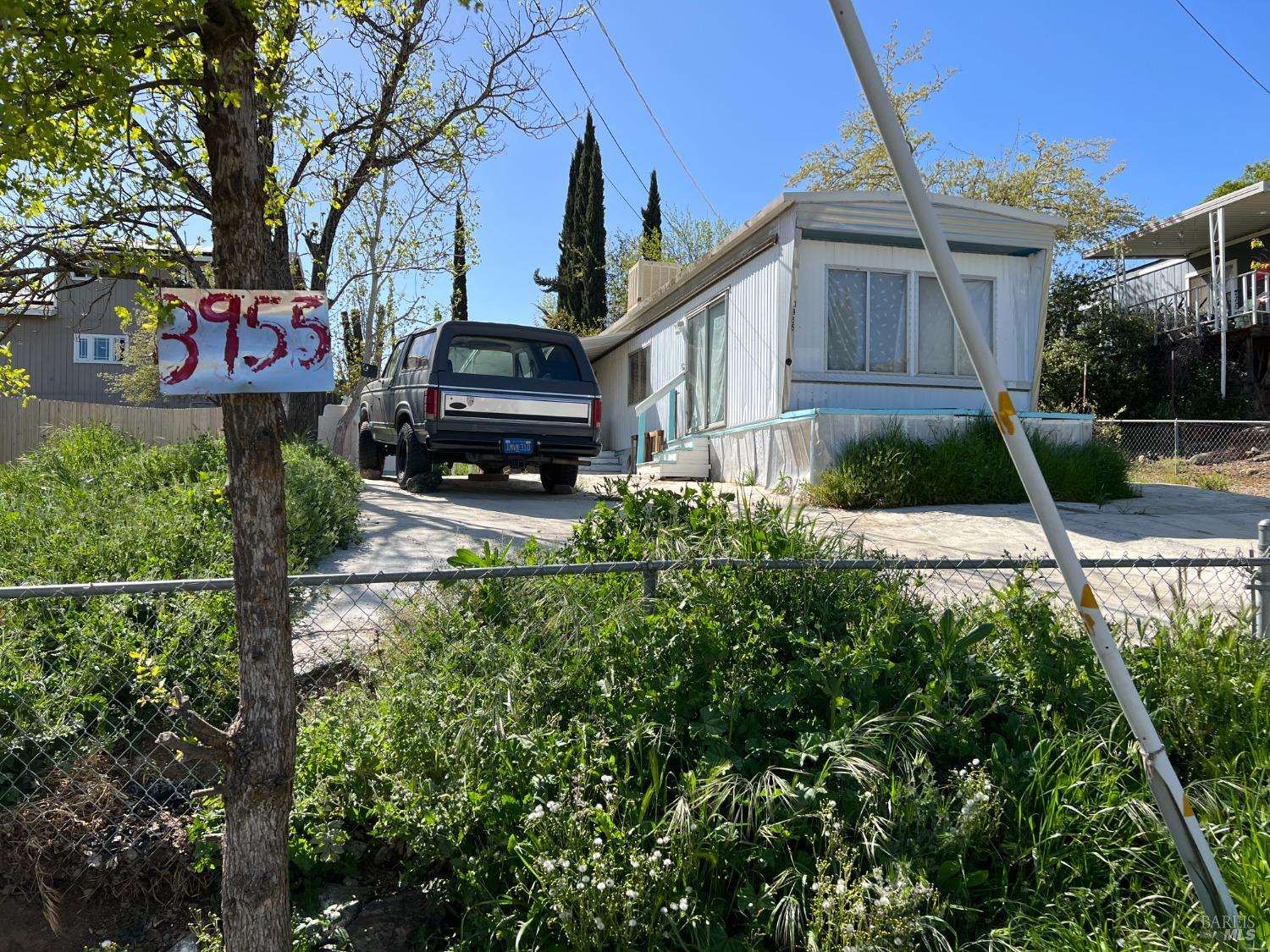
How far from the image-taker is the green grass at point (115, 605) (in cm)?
337

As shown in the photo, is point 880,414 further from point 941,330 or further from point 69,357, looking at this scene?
point 69,357

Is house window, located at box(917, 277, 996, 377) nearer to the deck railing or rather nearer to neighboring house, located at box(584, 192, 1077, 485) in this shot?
neighboring house, located at box(584, 192, 1077, 485)

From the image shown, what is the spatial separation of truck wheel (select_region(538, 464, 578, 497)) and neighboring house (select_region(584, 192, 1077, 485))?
2.25 meters

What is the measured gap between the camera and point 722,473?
520 inches

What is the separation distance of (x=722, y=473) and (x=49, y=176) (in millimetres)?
11111

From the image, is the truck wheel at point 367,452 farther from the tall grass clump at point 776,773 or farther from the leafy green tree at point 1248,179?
the leafy green tree at point 1248,179

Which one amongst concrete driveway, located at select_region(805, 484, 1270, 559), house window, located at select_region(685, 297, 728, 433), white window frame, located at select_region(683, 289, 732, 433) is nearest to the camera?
concrete driveway, located at select_region(805, 484, 1270, 559)

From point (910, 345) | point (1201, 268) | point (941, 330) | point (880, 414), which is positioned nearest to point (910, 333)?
point (910, 345)

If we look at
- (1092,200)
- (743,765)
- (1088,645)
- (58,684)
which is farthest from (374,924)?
(1092,200)

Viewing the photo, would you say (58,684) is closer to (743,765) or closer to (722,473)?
(743,765)

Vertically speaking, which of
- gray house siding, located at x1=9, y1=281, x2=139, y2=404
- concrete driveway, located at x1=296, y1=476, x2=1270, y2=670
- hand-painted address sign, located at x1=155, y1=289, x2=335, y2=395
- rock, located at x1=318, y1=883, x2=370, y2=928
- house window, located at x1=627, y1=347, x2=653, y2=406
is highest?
gray house siding, located at x1=9, y1=281, x2=139, y2=404

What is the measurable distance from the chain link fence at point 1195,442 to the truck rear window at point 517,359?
1142 cm

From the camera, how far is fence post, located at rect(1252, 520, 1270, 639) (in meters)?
3.93

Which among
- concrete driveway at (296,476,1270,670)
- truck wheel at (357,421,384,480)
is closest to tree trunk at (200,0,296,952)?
concrete driveway at (296,476,1270,670)
